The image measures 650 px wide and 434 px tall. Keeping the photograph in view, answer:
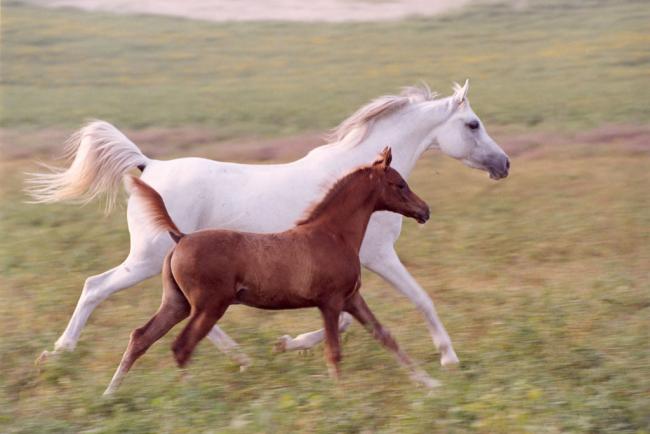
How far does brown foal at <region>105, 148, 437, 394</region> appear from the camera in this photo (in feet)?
18.1

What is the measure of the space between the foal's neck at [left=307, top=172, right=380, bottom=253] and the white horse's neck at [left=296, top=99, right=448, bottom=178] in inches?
37.1

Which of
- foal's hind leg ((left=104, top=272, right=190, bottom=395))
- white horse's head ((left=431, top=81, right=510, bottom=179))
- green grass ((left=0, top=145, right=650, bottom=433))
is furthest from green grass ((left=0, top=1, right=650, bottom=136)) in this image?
foal's hind leg ((left=104, top=272, right=190, bottom=395))

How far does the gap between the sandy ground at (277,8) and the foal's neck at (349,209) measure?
1770 centimetres

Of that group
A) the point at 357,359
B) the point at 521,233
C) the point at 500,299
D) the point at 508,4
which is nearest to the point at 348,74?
the point at 508,4

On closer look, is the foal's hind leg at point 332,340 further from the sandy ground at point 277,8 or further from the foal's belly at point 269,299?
the sandy ground at point 277,8

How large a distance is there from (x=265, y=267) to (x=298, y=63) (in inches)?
706

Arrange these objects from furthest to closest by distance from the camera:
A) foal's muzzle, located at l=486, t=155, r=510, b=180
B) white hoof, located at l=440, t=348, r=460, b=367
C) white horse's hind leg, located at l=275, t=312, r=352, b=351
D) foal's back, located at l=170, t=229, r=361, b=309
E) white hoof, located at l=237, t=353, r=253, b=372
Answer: foal's muzzle, located at l=486, t=155, r=510, b=180 < white horse's hind leg, located at l=275, t=312, r=352, b=351 < white hoof, located at l=440, t=348, r=460, b=367 < white hoof, located at l=237, t=353, r=253, b=372 < foal's back, located at l=170, t=229, r=361, b=309

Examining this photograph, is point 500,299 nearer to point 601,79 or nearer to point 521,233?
point 521,233

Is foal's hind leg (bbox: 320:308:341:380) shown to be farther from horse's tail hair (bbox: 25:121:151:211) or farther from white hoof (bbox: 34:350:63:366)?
horse's tail hair (bbox: 25:121:151:211)

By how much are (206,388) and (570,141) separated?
11.5 metres

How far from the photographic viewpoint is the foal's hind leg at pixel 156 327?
5.62 meters

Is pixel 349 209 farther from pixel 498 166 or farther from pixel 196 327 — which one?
pixel 498 166

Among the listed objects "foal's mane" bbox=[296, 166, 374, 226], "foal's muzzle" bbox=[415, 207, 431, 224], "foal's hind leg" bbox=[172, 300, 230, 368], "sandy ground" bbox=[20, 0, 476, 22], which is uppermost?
"foal's mane" bbox=[296, 166, 374, 226]

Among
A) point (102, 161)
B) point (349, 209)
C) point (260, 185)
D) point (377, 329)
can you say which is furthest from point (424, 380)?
point (102, 161)
